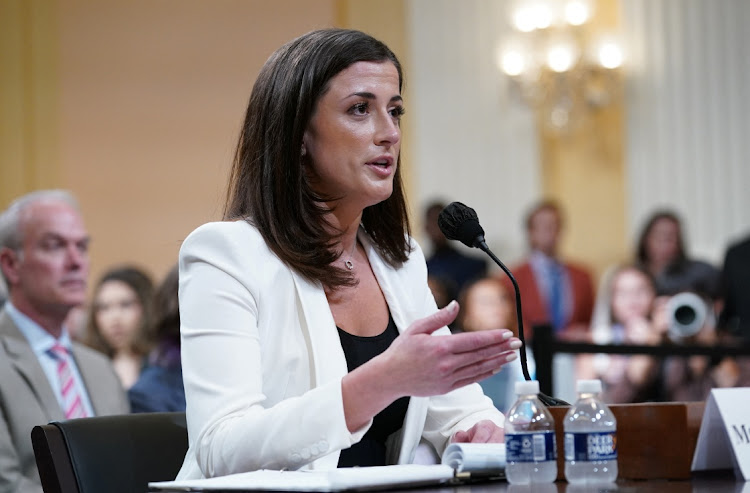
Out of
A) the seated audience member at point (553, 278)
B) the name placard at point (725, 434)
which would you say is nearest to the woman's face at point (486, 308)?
the seated audience member at point (553, 278)

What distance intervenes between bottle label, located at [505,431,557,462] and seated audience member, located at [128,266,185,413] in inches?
90.6

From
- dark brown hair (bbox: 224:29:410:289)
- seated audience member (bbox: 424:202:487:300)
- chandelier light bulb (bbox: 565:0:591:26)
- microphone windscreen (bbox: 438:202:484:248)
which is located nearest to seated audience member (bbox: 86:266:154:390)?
seated audience member (bbox: 424:202:487:300)

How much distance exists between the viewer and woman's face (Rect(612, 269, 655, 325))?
6.79m

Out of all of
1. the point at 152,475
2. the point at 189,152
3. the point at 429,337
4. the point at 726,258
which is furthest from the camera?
the point at 189,152

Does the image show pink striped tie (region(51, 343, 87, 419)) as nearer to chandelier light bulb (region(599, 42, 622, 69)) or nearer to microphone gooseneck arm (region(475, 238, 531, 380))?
microphone gooseneck arm (region(475, 238, 531, 380))

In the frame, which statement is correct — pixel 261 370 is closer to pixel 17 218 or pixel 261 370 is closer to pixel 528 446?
pixel 528 446

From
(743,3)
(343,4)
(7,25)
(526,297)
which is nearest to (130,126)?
(7,25)

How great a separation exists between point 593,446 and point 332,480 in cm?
41

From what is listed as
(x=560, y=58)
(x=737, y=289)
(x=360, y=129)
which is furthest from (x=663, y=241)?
(x=360, y=129)

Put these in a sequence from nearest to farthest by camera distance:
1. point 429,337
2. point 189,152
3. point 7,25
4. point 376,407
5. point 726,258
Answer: point 429,337, point 376,407, point 726,258, point 7,25, point 189,152

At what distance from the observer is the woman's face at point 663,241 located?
7.75m

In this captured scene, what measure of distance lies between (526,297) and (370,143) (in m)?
5.93

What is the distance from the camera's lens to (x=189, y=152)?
31.9ft

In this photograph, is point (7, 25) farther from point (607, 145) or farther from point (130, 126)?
point (607, 145)
